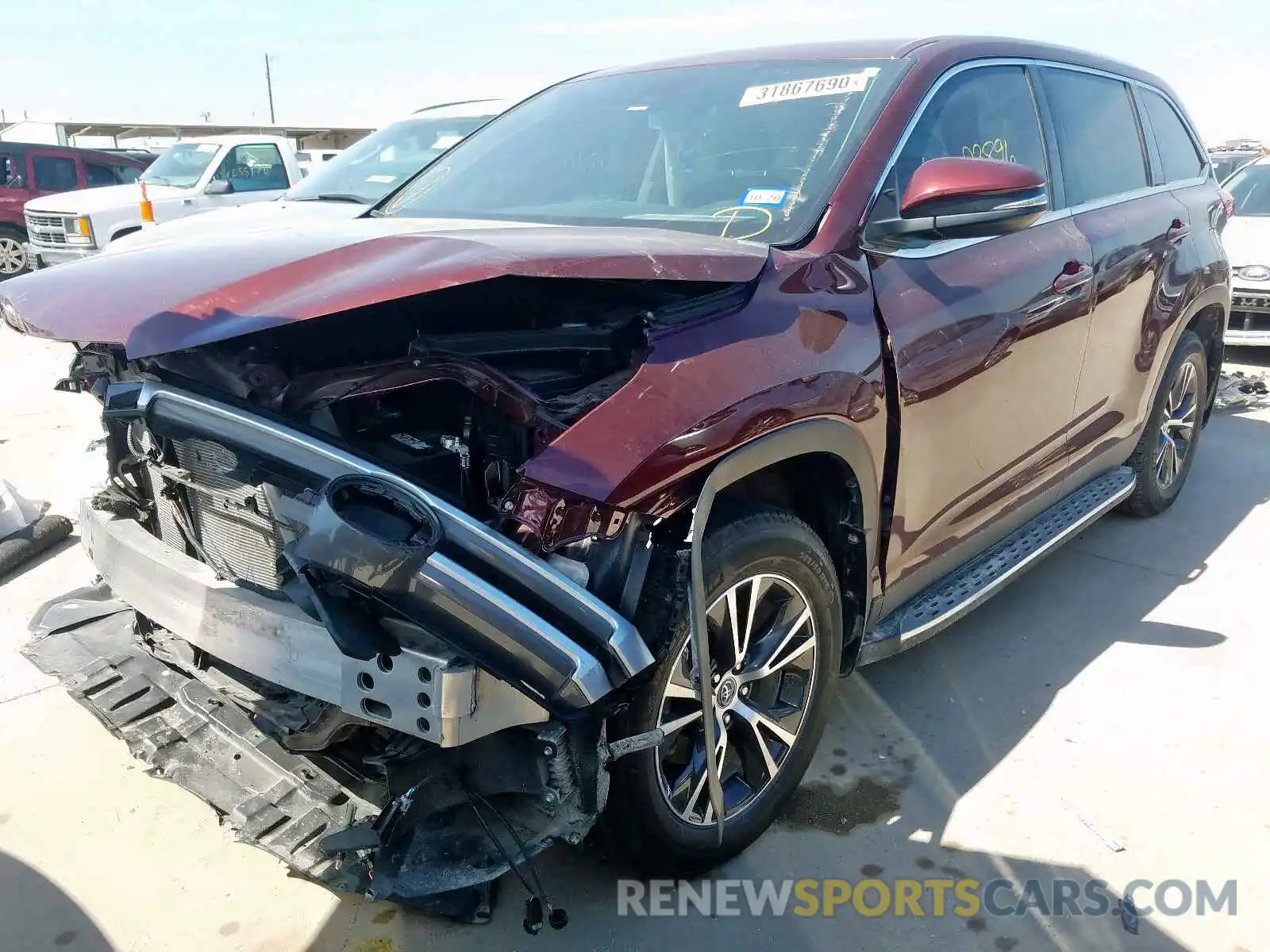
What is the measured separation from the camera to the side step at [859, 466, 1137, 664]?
107 inches

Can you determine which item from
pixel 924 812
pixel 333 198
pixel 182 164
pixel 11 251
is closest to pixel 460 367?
pixel 924 812

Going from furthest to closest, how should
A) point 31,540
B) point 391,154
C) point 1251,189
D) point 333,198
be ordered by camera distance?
point 1251,189 → point 391,154 → point 333,198 → point 31,540

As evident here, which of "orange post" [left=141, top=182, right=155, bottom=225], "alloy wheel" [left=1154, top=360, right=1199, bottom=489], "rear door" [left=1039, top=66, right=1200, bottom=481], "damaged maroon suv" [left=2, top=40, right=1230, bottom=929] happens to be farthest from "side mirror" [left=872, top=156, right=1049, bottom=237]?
"orange post" [left=141, top=182, right=155, bottom=225]

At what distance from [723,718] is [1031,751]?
3.90 ft

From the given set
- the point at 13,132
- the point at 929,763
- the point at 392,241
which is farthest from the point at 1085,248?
the point at 13,132

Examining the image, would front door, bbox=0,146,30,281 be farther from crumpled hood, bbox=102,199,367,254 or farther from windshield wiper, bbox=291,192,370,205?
windshield wiper, bbox=291,192,370,205

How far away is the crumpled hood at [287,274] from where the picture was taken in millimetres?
1715

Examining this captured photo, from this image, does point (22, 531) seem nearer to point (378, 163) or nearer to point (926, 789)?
point (926, 789)

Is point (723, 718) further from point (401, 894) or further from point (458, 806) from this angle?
point (401, 894)

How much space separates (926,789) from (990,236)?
5.23 ft

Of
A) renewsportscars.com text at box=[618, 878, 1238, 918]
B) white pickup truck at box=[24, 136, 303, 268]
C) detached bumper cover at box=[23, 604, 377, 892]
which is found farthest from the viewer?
white pickup truck at box=[24, 136, 303, 268]

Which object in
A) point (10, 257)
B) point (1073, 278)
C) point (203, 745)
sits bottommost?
point (10, 257)

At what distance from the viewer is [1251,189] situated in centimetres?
914

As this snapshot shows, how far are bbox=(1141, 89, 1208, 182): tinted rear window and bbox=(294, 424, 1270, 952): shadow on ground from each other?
1.69 m
